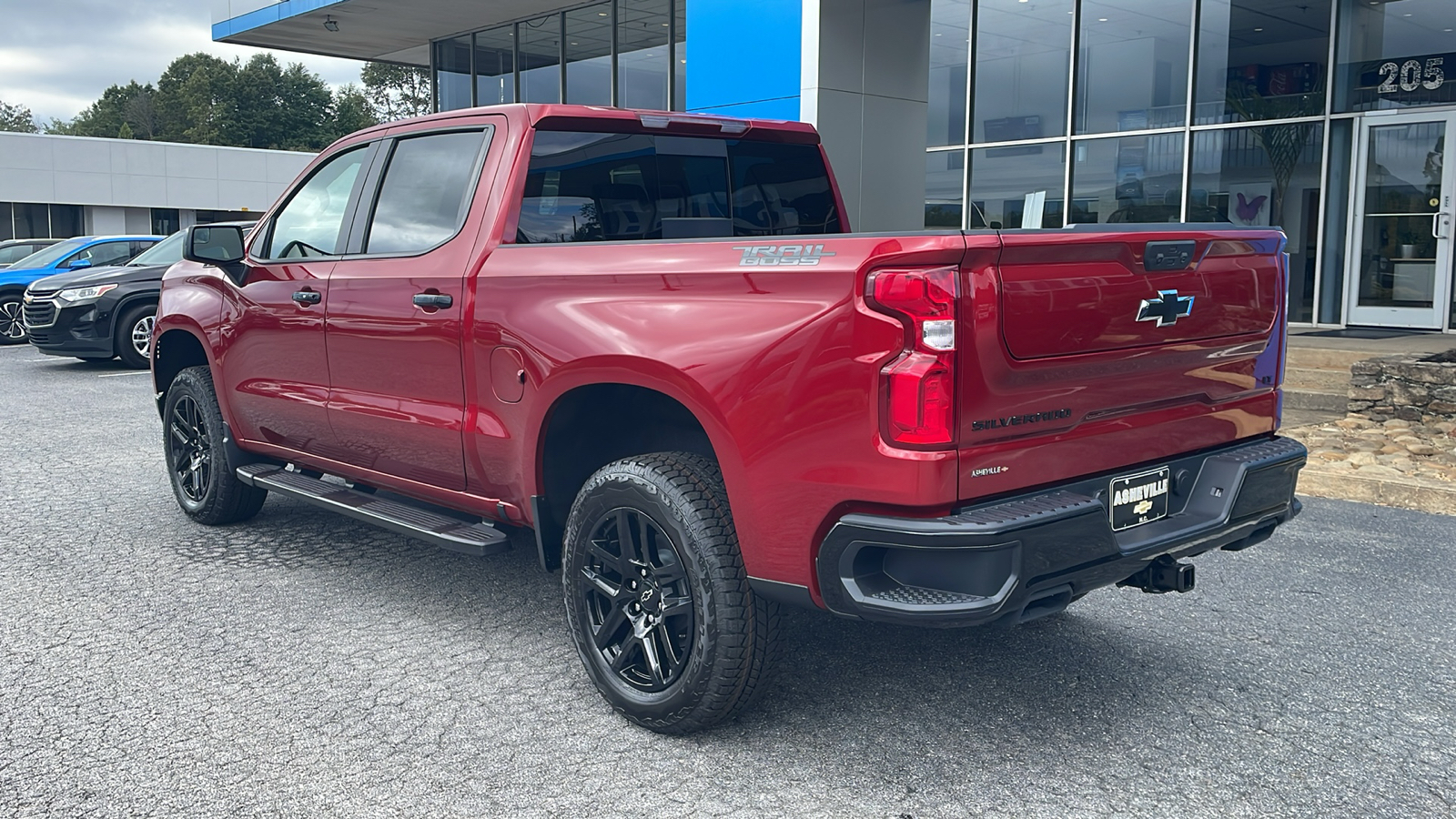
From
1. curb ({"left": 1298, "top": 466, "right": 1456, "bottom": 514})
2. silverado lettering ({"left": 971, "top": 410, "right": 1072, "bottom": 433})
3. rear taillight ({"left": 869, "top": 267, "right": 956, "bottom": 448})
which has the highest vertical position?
rear taillight ({"left": 869, "top": 267, "right": 956, "bottom": 448})

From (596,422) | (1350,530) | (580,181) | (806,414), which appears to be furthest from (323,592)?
(1350,530)

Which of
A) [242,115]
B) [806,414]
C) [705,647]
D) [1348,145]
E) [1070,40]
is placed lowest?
[705,647]

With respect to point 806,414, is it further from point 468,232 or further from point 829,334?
point 468,232

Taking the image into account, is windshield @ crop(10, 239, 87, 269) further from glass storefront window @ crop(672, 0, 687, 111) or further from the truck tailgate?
the truck tailgate

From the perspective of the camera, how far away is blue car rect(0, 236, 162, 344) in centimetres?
1667

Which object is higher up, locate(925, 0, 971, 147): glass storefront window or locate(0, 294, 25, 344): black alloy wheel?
locate(925, 0, 971, 147): glass storefront window

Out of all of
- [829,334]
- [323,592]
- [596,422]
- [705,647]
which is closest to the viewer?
[829,334]

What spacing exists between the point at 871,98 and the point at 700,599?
9799 millimetres

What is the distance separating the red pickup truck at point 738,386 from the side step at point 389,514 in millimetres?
20

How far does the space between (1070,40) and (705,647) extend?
1444 centimetres

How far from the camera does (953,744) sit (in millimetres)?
3445

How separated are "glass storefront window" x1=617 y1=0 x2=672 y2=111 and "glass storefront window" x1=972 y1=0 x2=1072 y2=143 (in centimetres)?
511

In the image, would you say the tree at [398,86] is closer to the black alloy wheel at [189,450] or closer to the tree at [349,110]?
the tree at [349,110]

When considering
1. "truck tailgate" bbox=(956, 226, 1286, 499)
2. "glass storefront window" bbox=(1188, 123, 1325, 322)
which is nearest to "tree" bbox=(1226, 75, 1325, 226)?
"glass storefront window" bbox=(1188, 123, 1325, 322)
